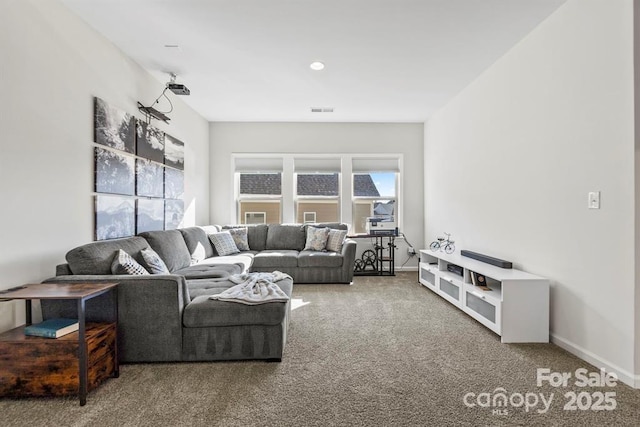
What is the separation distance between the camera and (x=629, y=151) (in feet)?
6.75

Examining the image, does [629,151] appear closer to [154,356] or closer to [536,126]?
[536,126]

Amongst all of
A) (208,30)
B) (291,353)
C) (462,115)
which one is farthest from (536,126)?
(208,30)

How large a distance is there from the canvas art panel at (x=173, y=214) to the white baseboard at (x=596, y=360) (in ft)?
14.3

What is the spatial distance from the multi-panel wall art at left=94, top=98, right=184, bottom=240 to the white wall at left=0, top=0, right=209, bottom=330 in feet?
0.41

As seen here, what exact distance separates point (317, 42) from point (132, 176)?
7.75 ft

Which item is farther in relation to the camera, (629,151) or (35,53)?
(35,53)

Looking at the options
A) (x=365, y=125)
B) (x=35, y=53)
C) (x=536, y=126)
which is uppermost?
(x=365, y=125)

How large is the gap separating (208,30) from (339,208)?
152 inches

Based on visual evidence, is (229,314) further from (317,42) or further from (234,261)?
(317,42)

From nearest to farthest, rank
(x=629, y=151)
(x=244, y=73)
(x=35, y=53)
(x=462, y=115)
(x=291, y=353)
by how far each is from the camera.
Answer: (x=629, y=151) < (x=35, y=53) < (x=291, y=353) < (x=244, y=73) < (x=462, y=115)

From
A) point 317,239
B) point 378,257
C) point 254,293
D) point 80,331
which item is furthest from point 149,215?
point 378,257

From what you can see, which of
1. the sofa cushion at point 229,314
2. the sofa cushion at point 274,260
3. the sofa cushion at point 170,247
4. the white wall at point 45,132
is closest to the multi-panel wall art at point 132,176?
the white wall at point 45,132

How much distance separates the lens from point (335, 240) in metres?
5.29

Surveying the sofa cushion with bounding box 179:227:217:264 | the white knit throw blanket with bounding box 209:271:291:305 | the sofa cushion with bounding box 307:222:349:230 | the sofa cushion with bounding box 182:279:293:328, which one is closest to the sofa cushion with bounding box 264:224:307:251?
the sofa cushion with bounding box 307:222:349:230
